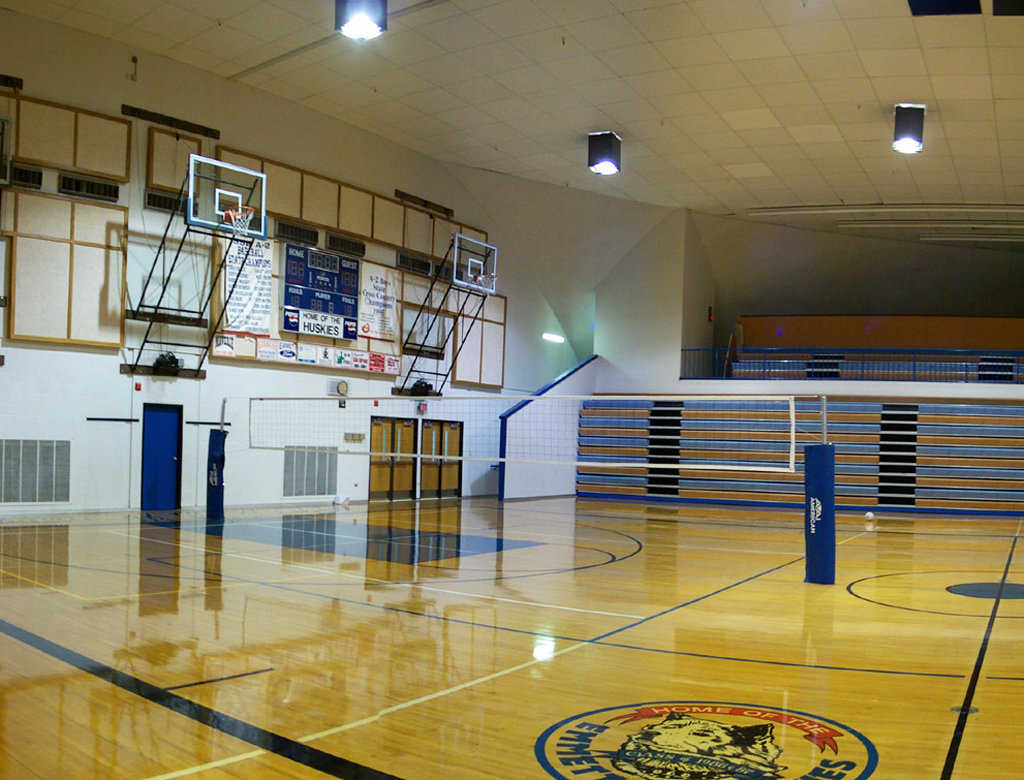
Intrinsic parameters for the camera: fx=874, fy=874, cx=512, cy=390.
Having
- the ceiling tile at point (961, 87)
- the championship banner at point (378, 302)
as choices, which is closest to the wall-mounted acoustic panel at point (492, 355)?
the championship banner at point (378, 302)

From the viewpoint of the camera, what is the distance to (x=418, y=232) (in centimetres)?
1823

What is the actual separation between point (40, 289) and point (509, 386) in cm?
1100

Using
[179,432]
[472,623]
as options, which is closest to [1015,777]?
[472,623]

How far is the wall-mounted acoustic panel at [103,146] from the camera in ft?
A: 41.9

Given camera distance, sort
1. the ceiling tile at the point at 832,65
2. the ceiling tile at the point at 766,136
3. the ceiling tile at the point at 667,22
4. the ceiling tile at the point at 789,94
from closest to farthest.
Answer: the ceiling tile at the point at 667,22 < the ceiling tile at the point at 832,65 < the ceiling tile at the point at 789,94 < the ceiling tile at the point at 766,136

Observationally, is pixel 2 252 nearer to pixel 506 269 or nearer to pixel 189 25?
pixel 189 25

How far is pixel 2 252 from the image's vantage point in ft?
39.8

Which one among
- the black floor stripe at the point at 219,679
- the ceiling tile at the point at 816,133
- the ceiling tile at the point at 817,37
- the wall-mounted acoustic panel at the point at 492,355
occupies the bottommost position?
the black floor stripe at the point at 219,679

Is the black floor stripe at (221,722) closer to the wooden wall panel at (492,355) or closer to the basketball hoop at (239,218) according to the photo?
the basketball hoop at (239,218)

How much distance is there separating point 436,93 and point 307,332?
4797mm

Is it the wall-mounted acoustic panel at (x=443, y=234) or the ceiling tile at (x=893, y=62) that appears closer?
the ceiling tile at (x=893, y=62)

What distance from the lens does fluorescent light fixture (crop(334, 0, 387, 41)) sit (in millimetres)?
10258

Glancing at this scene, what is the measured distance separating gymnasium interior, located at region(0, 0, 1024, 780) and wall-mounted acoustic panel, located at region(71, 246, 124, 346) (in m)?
0.05

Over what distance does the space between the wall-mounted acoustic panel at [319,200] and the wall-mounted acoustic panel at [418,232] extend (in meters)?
1.97
